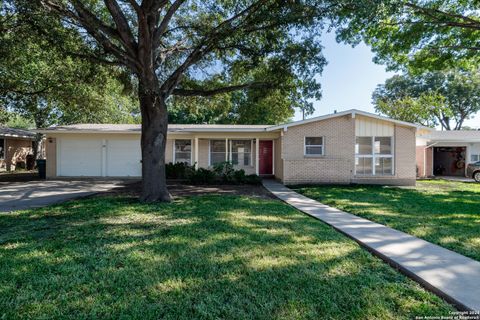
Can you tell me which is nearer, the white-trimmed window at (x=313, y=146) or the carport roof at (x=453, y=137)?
the white-trimmed window at (x=313, y=146)

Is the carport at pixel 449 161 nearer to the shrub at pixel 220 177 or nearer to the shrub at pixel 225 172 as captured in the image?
the shrub at pixel 220 177

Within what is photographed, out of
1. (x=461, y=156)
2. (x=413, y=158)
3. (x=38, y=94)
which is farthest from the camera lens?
(x=461, y=156)

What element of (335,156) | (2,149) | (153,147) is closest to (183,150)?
(153,147)

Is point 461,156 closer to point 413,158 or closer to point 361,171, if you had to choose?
point 413,158

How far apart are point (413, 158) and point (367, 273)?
11693mm

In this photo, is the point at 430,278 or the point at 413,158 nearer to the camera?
the point at 430,278

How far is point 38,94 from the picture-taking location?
1609 cm

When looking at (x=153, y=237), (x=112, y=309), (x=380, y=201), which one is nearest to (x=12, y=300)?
(x=112, y=309)

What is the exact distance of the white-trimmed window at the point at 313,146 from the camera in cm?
1311

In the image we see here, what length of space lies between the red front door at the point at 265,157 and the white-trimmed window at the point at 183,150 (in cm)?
422

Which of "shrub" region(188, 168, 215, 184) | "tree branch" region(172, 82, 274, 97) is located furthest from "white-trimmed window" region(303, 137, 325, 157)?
"shrub" region(188, 168, 215, 184)

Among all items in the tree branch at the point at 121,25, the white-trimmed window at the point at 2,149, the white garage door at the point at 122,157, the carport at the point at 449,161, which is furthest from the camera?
the white-trimmed window at the point at 2,149

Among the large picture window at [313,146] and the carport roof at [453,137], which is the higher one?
the carport roof at [453,137]

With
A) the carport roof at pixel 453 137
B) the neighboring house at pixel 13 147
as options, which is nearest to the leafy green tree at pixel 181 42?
the carport roof at pixel 453 137
